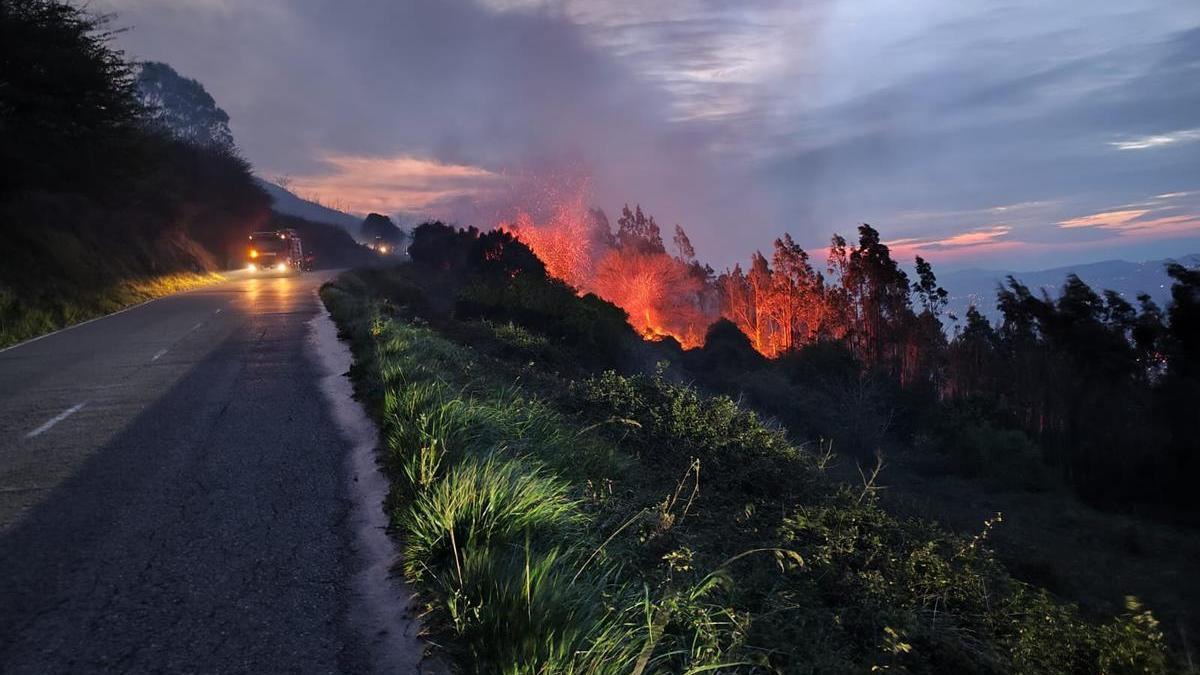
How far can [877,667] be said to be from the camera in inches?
164

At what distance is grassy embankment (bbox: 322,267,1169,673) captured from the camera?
389 centimetres

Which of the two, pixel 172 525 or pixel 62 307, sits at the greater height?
pixel 62 307

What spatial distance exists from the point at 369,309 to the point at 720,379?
97.4 feet

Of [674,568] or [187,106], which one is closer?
[674,568]

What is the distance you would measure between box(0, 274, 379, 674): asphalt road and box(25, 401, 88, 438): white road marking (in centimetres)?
3

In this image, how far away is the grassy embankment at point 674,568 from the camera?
3887mm

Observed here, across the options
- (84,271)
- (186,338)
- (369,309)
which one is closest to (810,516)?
(186,338)

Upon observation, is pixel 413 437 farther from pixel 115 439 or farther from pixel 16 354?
pixel 16 354

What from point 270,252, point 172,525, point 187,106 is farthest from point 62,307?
point 187,106

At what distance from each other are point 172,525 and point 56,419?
15.9ft

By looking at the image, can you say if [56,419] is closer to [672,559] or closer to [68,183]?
[672,559]

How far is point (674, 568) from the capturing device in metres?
5.11

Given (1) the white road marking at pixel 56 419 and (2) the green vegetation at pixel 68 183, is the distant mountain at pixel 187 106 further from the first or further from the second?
(1) the white road marking at pixel 56 419

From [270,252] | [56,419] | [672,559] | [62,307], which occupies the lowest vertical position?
[56,419]
